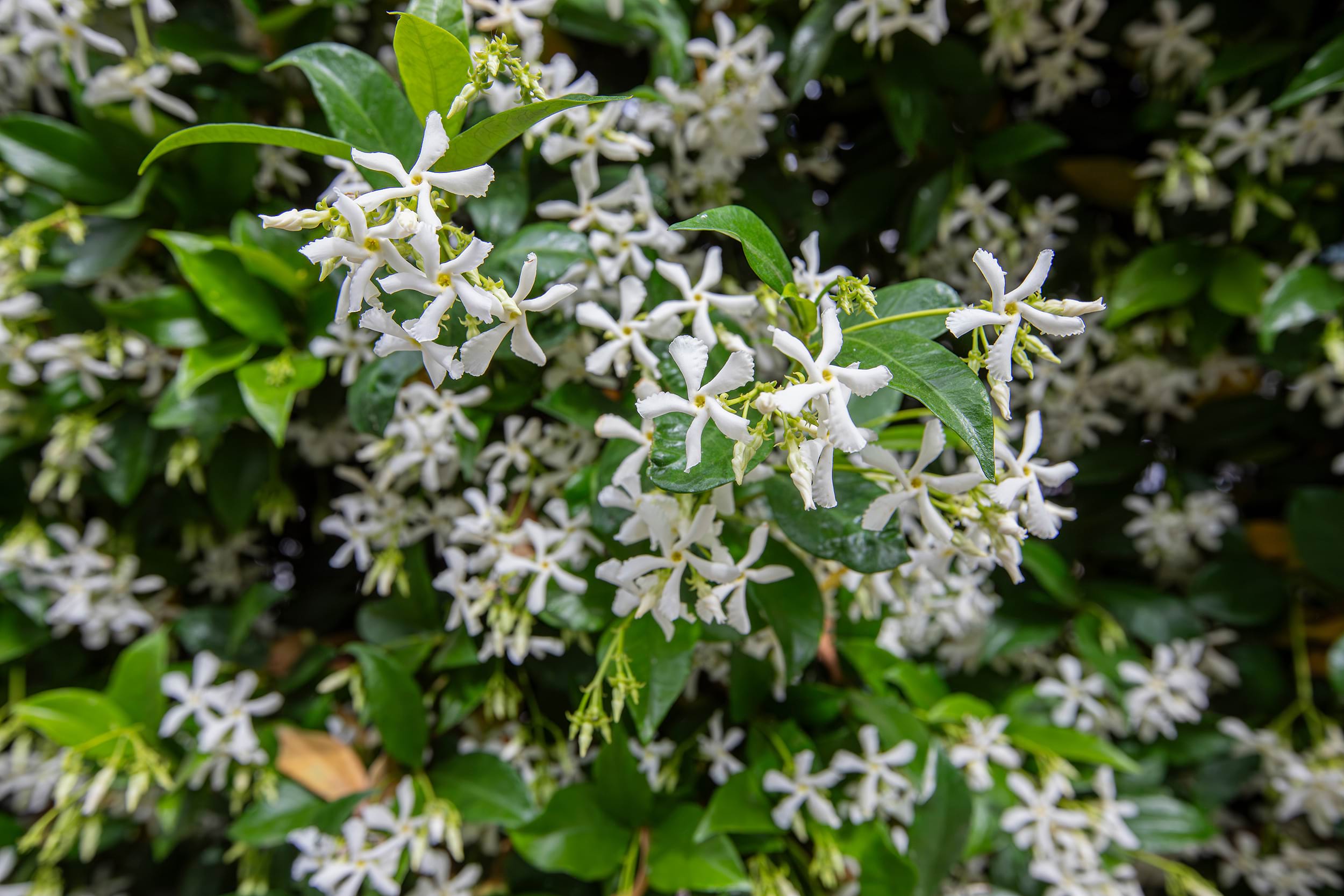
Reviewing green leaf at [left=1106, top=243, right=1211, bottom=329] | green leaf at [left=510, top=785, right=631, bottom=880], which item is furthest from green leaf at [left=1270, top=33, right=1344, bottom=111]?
green leaf at [left=510, top=785, right=631, bottom=880]

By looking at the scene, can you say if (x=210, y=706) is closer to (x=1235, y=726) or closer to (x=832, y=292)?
(x=832, y=292)

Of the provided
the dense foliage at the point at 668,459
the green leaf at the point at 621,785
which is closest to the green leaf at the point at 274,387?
the dense foliage at the point at 668,459

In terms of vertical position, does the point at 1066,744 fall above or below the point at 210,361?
below

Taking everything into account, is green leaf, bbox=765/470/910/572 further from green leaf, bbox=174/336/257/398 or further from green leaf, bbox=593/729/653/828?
green leaf, bbox=174/336/257/398

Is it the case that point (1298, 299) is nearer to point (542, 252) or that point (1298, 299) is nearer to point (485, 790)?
point (542, 252)

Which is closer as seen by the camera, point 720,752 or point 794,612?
point 794,612

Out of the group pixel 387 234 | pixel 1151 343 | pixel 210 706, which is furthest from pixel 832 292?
pixel 210 706

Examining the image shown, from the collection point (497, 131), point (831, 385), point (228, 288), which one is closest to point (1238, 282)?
point (831, 385)

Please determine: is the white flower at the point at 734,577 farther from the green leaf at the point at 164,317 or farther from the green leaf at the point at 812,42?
the green leaf at the point at 164,317
